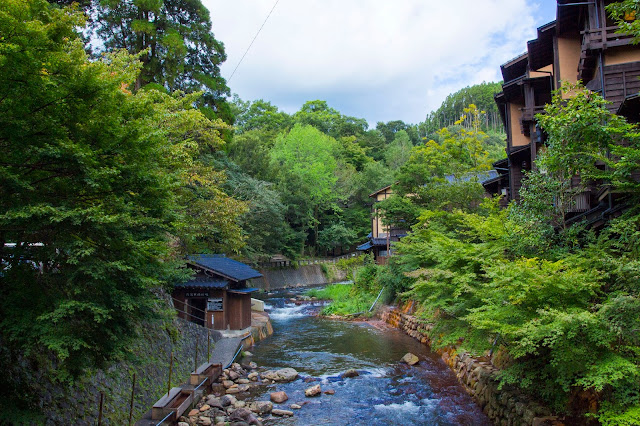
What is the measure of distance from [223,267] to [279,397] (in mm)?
9580

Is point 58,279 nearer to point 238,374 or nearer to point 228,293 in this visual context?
point 238,374

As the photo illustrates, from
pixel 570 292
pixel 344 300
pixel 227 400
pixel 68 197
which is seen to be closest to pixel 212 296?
pixel 227 400

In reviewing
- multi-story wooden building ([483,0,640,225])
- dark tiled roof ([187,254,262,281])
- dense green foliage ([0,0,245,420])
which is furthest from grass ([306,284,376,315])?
dense green foliage ([0,0,245,420])

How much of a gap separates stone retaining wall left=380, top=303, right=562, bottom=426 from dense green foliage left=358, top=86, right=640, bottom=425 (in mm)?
383

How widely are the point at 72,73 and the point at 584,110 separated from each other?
36.6 ft

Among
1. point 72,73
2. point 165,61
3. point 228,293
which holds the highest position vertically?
point 165,61

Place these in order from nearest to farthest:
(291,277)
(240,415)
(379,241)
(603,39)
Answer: (240,415), (603,39), (379,241), (291,277)

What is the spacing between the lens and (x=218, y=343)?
1922 centimetres

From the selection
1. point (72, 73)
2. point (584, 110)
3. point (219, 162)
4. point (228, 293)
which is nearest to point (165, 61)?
point (219, 162)

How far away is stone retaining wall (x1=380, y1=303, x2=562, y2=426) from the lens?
31.2 feet

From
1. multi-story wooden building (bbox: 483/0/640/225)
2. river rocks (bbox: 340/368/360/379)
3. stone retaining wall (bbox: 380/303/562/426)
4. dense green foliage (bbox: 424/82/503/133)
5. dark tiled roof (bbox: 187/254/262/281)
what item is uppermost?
dense green foliage (bbox: 424/82/503/133)

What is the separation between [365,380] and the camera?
15.8m

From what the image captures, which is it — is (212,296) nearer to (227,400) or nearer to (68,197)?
(227,400)

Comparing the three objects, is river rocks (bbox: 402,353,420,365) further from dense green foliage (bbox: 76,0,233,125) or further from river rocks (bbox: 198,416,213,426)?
dense green foliage (bbox: 76,0,233,125)
